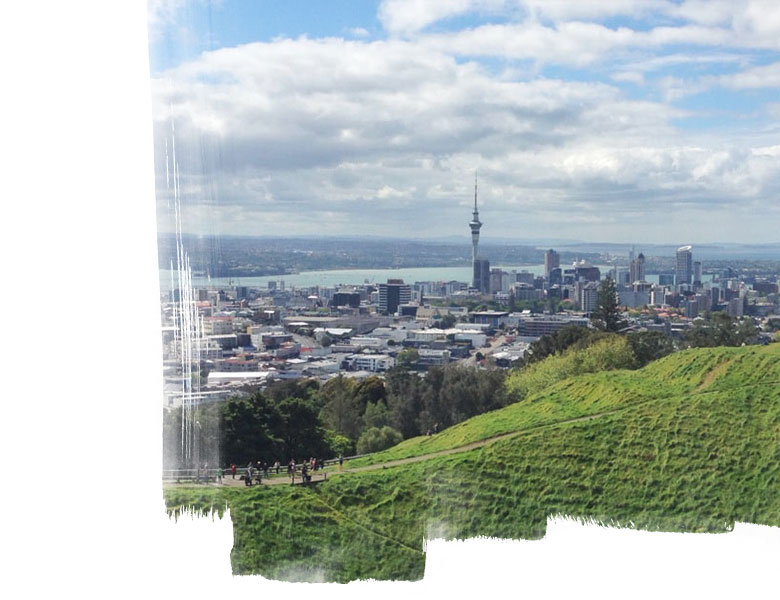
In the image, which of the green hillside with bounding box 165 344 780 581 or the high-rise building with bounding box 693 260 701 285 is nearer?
the green hillside with bounding box 165 344 780 581

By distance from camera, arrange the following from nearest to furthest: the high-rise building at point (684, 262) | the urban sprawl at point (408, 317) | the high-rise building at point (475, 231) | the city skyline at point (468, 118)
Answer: the city skyline at point (468, 118) < the urban sprawl at point (408, 317) < the high-rise building at point (475, 231) < the high-rise building at point (684, 262)

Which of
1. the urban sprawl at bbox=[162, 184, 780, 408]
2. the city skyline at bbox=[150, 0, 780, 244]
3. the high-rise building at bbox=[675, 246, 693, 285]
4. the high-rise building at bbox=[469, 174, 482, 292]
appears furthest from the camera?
the high-rise building at bbox=[675, 246, 693, 285]

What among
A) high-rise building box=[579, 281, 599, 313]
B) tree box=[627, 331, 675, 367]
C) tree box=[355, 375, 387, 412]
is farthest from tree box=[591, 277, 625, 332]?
tree box=[355, 375, 387, 412]

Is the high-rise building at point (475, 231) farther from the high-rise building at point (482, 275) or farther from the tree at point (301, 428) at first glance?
the tree at point (301, 428)

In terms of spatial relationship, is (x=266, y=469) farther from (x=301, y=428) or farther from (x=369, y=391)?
(x=369, y=391)

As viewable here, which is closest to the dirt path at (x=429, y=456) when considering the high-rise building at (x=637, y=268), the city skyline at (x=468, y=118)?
the high-rise building at (x=637, y=268)

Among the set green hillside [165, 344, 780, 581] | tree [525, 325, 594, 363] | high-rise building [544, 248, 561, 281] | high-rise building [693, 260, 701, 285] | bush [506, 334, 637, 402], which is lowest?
green hillside [165, 344, 780, 581]

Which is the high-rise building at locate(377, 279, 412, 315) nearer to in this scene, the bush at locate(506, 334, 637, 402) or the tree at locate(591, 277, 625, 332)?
the bush at locate(506, 334, 637, 402)
